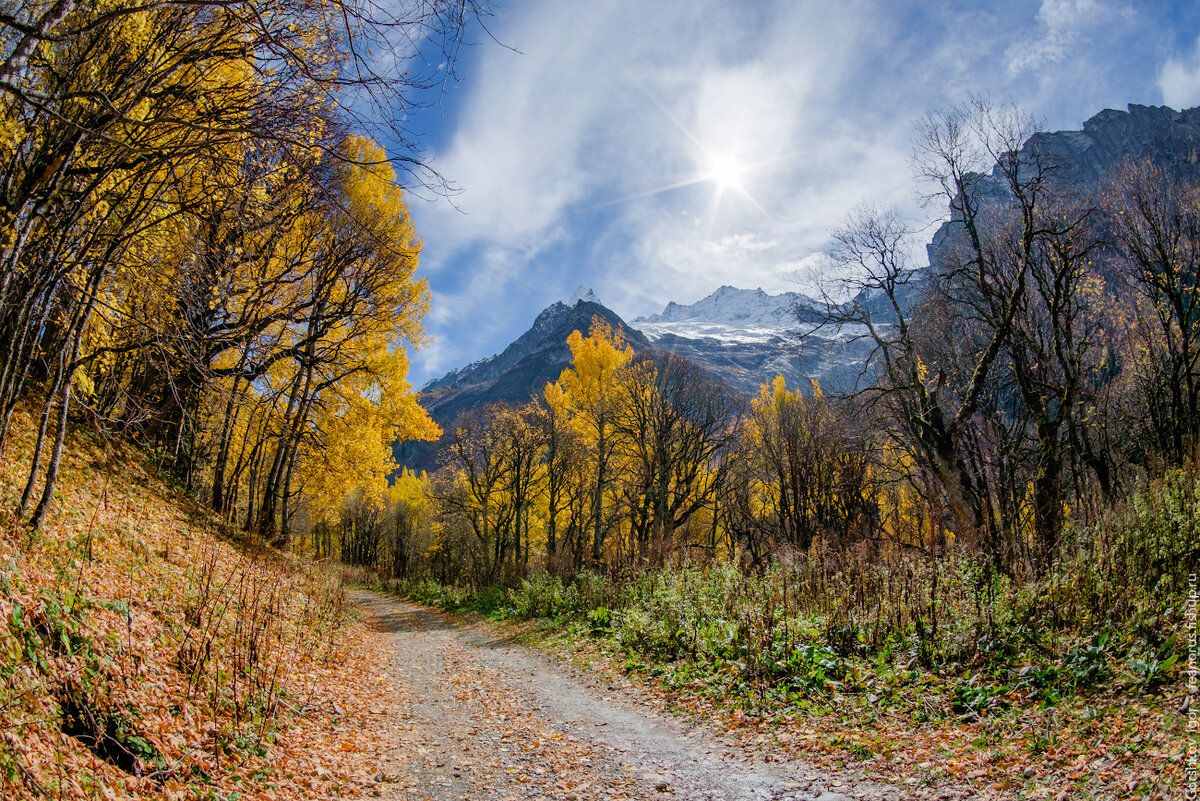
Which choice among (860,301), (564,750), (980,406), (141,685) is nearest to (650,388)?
(860,301)

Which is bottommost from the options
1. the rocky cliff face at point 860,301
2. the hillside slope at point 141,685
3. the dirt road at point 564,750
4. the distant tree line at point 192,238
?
the dirt road at point 564,750

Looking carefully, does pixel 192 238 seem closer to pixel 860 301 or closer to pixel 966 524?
pixel 966 524

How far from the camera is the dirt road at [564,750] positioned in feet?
15.7

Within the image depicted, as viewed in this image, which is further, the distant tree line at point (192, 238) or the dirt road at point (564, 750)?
the dirt road at point (564, 750)

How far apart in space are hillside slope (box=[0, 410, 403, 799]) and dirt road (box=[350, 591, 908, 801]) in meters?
0.75

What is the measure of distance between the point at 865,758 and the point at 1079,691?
6.27 ft

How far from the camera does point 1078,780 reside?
374 cm

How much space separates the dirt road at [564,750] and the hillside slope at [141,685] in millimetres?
749

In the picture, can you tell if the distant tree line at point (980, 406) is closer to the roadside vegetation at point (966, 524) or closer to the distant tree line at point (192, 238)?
the roadside vegetation at point (966, 524)

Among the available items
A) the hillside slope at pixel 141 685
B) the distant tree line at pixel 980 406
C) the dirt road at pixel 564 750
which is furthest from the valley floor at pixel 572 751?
the distant tree line at pixel 980 406

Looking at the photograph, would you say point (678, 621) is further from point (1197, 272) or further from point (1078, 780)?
point (1197, 272)

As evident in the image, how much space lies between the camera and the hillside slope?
3402 millimetres

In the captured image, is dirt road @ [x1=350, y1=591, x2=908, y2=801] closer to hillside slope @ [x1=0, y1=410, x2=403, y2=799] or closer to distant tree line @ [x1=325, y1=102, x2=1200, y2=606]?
hillside slope @ [x1=0, y1=410, x2=403, y2=799]

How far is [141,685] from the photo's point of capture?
4.36 meters
